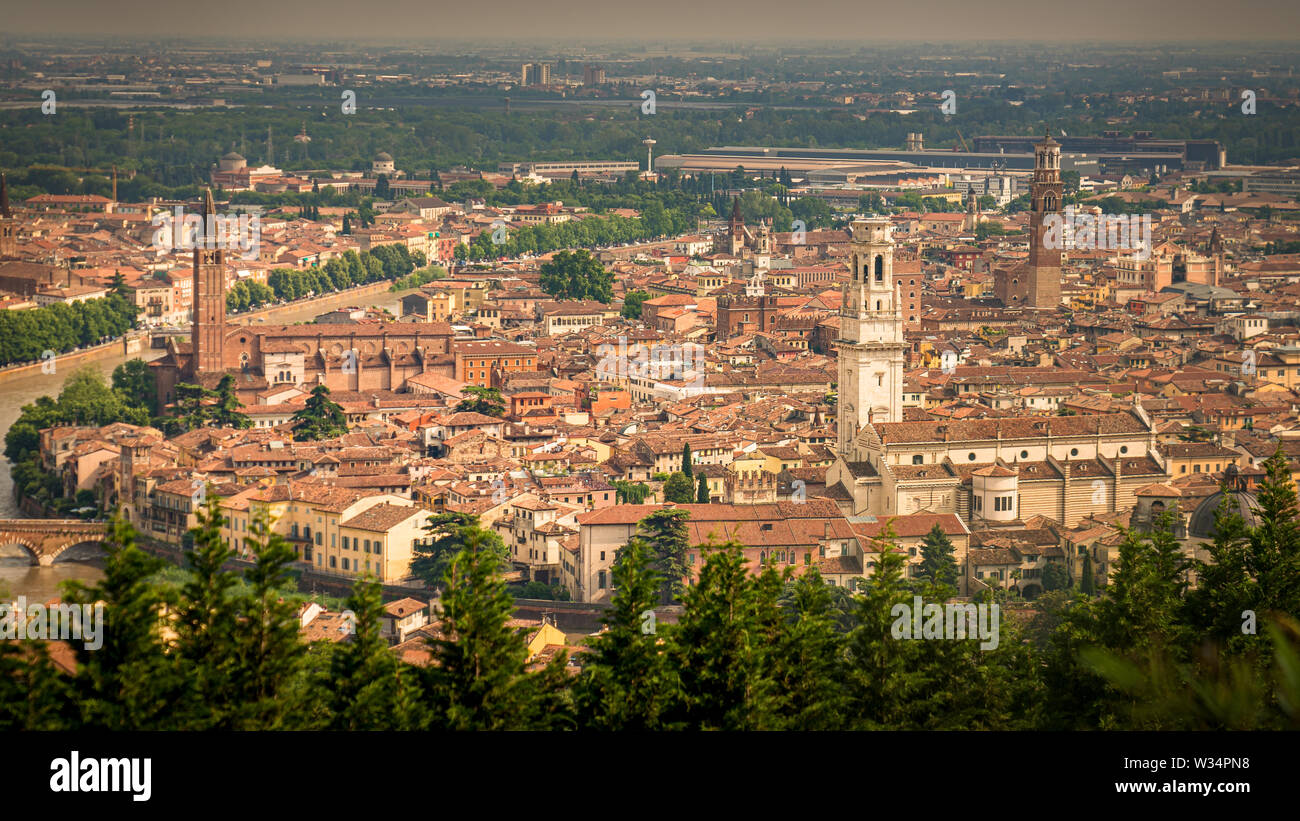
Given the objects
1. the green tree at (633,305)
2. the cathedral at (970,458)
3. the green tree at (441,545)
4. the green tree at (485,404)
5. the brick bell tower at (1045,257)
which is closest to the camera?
the green tree at (441,545)

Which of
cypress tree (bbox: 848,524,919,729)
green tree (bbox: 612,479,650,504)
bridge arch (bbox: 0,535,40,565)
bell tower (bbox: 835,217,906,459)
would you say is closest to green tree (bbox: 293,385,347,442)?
bridge arch (bbox: 0,535,40,565)

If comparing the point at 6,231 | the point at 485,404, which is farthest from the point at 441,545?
the point at 6,231

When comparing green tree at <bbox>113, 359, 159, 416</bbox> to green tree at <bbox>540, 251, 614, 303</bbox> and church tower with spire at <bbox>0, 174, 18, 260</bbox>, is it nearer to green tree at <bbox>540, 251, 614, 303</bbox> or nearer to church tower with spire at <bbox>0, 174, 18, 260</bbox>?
green tree at <bbox>540, 251, 614, 303</bbox>

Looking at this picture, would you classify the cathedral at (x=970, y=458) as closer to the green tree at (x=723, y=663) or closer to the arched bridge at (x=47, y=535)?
the arched bridge at (x=47, y=535)

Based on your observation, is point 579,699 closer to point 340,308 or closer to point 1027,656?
point 1027,656

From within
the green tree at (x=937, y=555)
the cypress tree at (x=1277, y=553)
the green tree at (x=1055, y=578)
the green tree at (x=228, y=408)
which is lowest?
the green tree at (x=1055, y=578)

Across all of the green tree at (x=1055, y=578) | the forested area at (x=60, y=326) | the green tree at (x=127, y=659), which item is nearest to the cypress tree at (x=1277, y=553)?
the green tree at (x=127, y=659)
